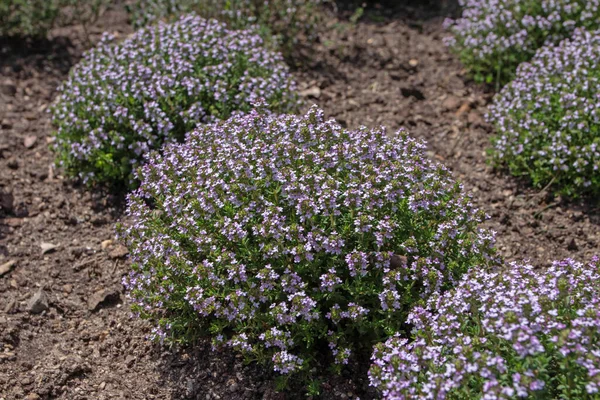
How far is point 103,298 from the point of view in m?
5.38

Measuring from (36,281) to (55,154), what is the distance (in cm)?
190

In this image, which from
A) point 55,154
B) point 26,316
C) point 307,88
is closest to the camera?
point 26,316

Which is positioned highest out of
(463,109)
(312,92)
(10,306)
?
(463,109)

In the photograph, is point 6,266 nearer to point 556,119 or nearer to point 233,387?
point 233,387

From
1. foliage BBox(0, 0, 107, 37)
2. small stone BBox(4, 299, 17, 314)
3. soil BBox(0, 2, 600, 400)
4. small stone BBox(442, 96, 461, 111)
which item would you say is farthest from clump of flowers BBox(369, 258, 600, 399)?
foliage BBox(0, 0, 107, 37)

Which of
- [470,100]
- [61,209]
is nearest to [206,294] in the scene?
[61,209]

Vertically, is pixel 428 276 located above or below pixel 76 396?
above

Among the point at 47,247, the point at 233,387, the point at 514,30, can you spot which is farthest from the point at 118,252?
the point at 514,30

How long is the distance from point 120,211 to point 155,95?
114 cm

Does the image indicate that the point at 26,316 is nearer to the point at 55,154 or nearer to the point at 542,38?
the point at 55,154

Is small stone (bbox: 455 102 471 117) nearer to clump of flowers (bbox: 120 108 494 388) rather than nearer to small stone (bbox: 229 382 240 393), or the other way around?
clump of flowers (bbox: 120 108 494 388)

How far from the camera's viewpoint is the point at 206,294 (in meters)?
4.41

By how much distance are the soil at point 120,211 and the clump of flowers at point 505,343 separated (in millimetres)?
805

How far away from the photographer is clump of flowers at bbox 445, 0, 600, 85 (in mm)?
7262
